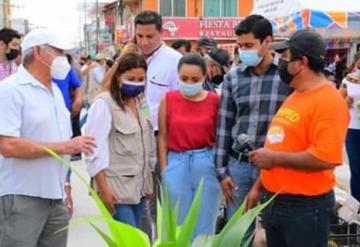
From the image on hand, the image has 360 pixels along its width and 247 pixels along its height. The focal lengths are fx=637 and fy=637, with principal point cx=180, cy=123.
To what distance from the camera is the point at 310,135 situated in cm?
292

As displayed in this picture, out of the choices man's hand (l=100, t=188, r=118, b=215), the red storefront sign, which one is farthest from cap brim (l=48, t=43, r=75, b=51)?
the red storefront sign

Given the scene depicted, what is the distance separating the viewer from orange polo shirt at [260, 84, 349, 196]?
9.33ft

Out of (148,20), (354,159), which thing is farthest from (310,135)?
(354,159)

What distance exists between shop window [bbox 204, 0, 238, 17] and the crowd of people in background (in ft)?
134

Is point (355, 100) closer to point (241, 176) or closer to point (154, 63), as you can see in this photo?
point (154, 63)

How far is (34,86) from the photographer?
10.2 feet

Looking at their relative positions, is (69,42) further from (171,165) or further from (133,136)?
(171,165)

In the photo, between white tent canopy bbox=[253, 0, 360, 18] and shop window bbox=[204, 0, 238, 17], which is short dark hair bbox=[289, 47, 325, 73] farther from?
shop window bbox=[204, 0, 238, 17]

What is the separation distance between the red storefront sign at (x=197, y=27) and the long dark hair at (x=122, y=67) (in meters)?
36.8

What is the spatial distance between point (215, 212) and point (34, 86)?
1.54 meters

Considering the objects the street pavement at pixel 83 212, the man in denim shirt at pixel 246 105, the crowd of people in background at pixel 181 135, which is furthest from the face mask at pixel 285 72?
the street pavement at pixel 83 212

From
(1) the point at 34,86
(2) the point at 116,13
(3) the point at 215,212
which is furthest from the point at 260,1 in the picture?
(2) the point at 116,13

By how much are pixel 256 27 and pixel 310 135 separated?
0.95m

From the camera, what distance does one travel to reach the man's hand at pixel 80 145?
309cm
